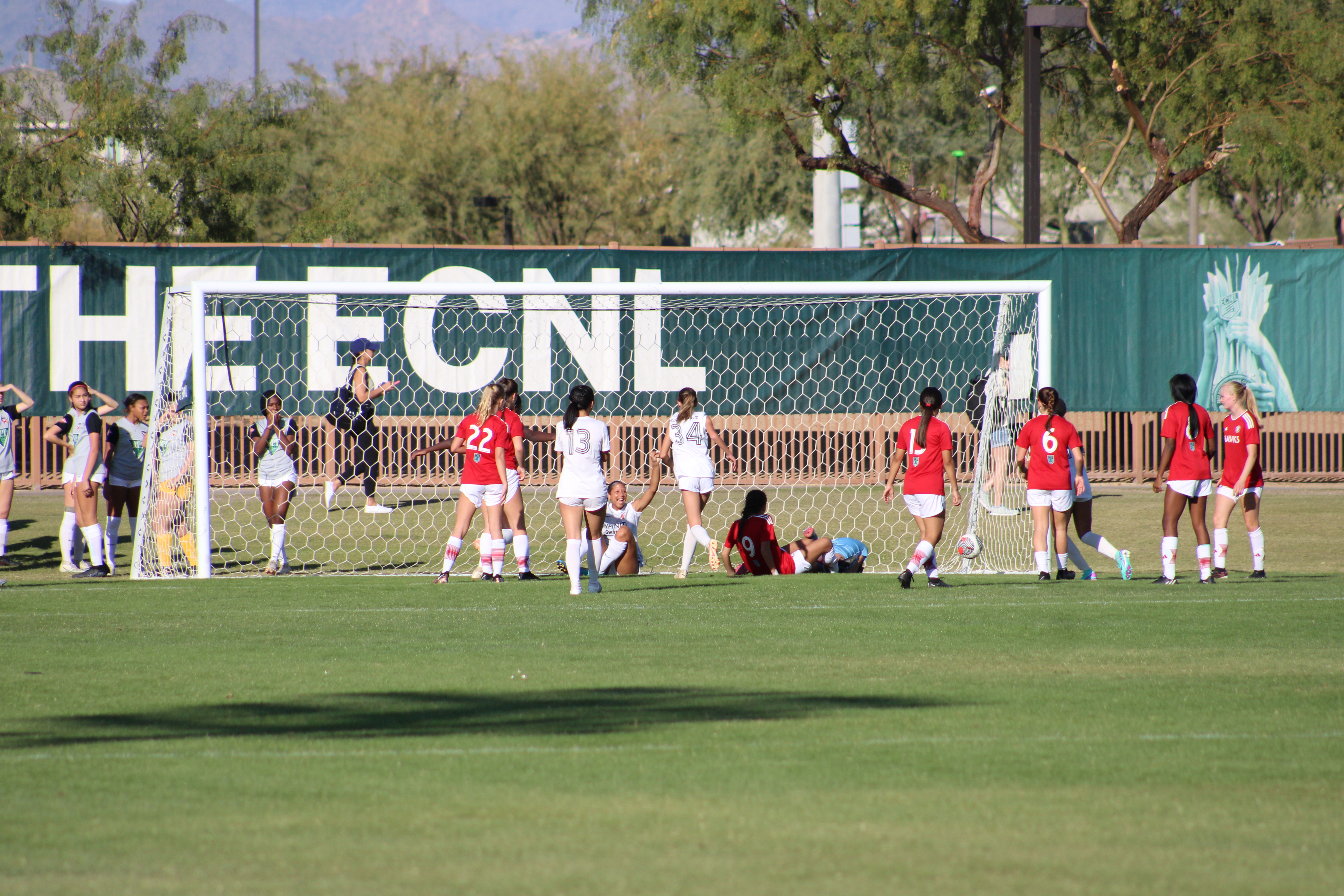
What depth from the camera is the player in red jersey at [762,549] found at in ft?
43.8

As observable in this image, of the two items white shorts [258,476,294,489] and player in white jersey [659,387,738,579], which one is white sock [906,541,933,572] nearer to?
player in white jersey [659,387,738,579]

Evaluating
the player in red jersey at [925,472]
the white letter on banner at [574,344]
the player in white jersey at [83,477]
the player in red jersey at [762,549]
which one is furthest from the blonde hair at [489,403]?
the white letter on banner at [574,344]

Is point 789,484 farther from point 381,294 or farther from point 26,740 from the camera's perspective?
point 26,740

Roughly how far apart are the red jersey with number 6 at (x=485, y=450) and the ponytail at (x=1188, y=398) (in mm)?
6253

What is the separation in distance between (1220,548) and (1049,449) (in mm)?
1975

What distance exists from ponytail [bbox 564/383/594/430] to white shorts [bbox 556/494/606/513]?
618 millimetres

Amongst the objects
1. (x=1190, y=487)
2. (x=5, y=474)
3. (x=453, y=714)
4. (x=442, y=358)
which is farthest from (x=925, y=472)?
(x=5, y=474)


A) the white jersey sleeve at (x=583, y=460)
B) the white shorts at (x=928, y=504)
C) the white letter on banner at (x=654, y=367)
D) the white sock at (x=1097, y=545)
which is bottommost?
the white sock at (x=1097, y=545)

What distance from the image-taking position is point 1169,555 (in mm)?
12062

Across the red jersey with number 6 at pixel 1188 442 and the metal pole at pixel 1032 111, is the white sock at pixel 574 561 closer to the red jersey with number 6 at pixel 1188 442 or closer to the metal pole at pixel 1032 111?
the red jersey with number 6 at pixel 1188 442

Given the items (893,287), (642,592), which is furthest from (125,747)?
(893,287)

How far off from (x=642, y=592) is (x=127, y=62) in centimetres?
1716

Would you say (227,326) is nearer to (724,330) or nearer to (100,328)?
(100,328)

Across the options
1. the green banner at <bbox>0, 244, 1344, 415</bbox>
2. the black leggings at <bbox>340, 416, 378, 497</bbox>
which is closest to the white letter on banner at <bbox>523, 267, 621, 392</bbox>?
the green banner at <bbox>0, 244, 1344, 415</bbox>
